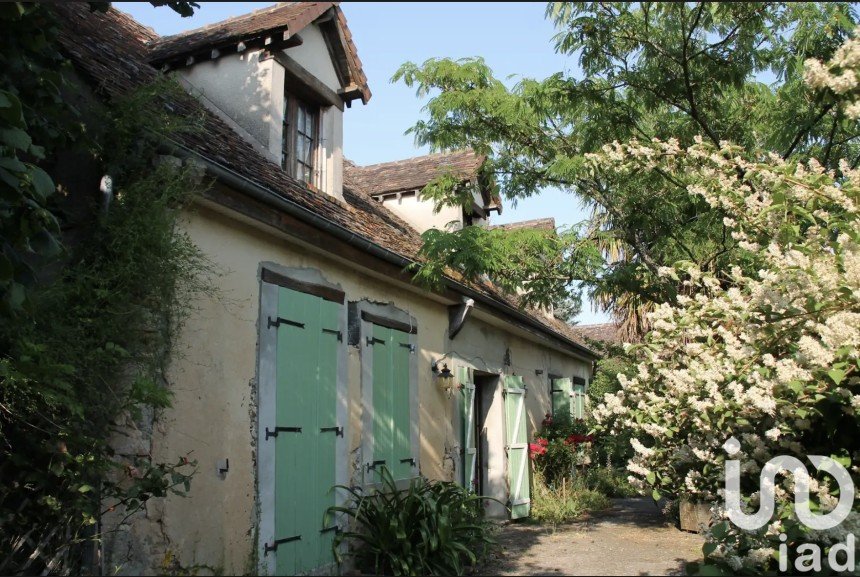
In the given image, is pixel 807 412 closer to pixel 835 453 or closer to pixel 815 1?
pixel 835 453

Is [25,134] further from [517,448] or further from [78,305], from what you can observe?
[517,448]

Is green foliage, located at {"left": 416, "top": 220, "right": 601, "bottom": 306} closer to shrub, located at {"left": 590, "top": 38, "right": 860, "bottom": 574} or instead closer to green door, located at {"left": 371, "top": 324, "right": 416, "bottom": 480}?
green door, located at {"left": 371, "top": 324, "right": 416, "bottom": 480}

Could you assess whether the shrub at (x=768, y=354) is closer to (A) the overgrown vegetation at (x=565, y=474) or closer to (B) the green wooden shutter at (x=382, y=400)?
(B) the green wooden shutter at (x=382, y=400)

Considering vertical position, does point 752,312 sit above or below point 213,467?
above

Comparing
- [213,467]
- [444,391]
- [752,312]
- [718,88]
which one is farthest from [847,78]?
[444,391]

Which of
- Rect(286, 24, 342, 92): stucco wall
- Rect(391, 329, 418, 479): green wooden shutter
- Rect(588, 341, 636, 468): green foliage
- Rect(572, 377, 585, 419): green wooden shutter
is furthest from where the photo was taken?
Rect(572, 377, 585, 419): green wooden shutter

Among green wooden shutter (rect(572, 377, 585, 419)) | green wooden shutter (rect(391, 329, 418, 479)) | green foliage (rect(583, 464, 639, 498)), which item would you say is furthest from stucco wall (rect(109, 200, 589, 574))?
green wooden shutter (rect(572, 377, 585, 419))

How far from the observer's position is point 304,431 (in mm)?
5953

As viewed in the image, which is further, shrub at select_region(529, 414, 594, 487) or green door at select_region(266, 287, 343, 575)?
shrub at select_region(529, 414, 594, 487)

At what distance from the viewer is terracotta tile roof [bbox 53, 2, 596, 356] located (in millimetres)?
5422

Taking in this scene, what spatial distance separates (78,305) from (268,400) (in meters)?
1.78

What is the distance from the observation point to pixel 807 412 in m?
4.24

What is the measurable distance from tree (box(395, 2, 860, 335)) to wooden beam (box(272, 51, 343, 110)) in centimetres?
87

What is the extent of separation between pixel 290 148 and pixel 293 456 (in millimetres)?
3353
